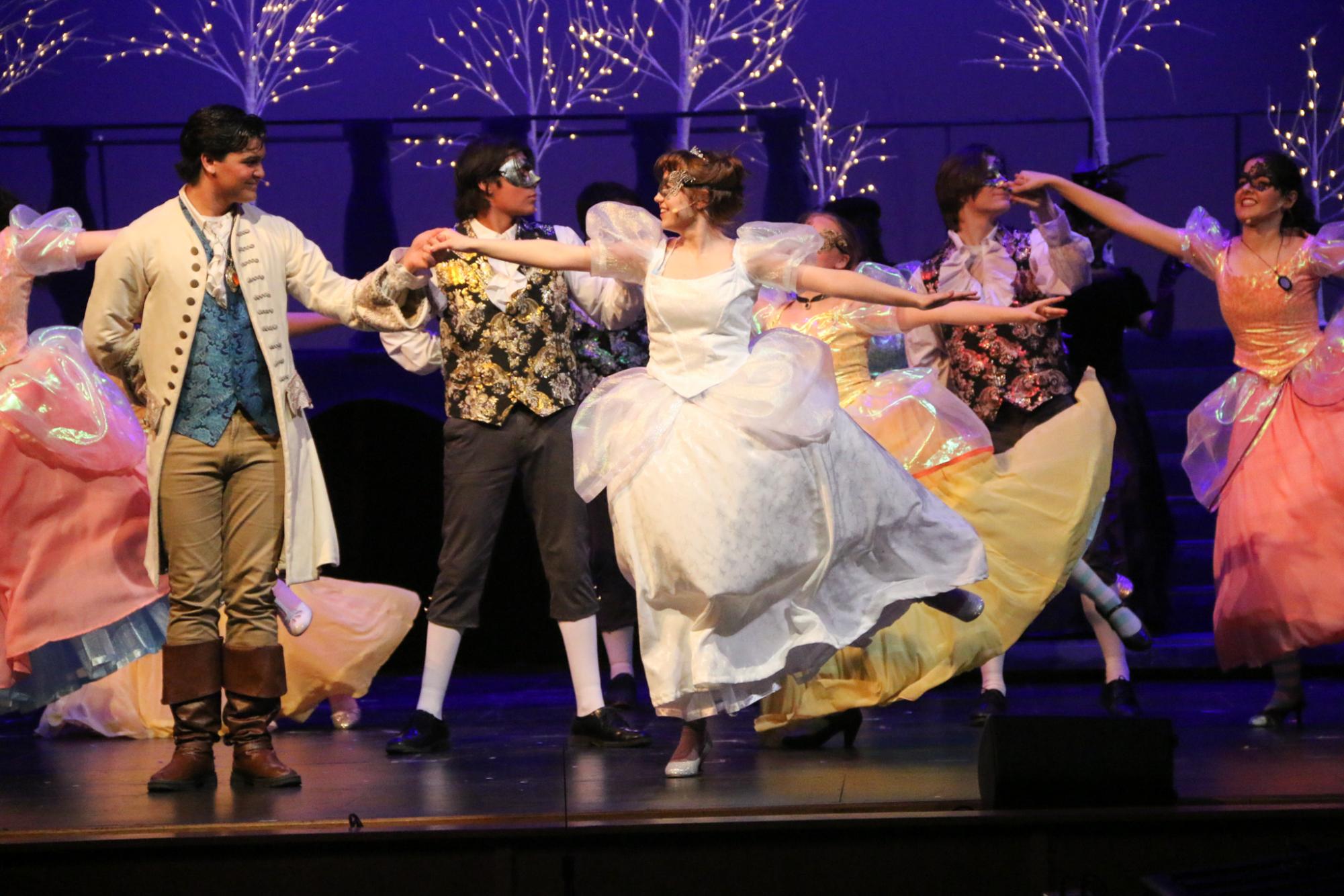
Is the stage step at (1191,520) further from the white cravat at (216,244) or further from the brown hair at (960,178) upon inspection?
the white cravat at (216,244)

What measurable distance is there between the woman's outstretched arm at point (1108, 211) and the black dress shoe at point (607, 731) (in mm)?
1773

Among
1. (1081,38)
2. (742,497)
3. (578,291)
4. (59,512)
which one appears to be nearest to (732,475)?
(742,497)

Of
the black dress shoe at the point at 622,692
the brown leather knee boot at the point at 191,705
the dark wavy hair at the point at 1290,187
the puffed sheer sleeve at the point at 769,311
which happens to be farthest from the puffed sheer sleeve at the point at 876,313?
the brown leather knee boot at the point at 191,705

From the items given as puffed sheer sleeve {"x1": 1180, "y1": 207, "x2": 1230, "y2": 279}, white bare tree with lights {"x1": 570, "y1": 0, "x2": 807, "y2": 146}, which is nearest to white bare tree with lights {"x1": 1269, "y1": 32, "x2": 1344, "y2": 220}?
white bare tree with lights {"x1": 570, "y1": 0, "x2": 807, "y2": 146}

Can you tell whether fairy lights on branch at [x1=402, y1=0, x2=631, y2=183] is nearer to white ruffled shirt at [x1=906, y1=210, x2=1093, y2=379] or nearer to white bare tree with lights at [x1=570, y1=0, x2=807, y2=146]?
white bare tree with lights at [x1=570, y1=0, x2=807, y2=146]

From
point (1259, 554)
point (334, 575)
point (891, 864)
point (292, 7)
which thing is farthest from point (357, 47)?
point (891, 864)

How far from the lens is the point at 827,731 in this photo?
14.2ft

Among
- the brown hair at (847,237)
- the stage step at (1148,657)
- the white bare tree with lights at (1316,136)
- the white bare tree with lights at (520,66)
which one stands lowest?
the stage step at (1148,657)

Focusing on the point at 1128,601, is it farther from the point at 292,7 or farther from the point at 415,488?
the point at 292,7

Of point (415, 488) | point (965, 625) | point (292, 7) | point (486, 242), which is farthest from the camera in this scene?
point (292, 7)

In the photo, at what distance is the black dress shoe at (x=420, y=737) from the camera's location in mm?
4426

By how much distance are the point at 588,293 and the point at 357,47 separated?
3.33m

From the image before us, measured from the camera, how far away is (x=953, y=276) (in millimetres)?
5012

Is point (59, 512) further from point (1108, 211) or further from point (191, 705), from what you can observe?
point (1108, 211)
